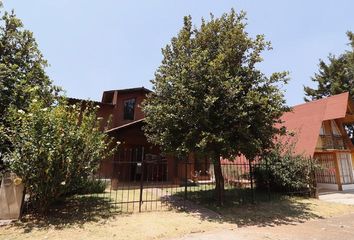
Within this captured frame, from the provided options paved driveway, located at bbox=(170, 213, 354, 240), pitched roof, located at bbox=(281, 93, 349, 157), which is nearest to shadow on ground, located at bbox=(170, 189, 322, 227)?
paved driveway, located at bbox=(170, 213, 354, 240)

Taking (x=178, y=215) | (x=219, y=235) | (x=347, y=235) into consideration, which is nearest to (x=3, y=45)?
(x=178, y=215)

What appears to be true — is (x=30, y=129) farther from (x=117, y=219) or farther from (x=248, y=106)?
(x=248, y=106)

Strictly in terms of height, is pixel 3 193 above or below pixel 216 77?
below

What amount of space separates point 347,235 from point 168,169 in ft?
34.2

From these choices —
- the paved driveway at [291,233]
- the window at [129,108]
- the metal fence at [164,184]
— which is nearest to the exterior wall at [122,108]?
the window at [129,108]

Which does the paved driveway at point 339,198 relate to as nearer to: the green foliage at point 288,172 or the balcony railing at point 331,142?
the green foliage at point 288,172

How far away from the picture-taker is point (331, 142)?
18.0m

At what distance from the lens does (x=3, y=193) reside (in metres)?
7.32

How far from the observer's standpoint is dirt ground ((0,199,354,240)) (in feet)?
20.8

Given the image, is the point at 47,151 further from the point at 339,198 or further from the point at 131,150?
the point at 339,198

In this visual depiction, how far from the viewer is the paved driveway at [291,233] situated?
6480mm

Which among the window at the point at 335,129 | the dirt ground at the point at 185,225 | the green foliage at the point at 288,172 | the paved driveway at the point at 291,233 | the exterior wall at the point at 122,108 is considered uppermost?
the exterior wall at the point at 122,108

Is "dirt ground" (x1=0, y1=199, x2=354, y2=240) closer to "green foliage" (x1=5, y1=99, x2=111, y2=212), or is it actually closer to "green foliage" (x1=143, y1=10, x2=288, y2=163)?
"green foliage" (x1=5, y1=99, x2=111, y2=212)

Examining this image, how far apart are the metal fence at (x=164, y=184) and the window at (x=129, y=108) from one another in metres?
4.27
